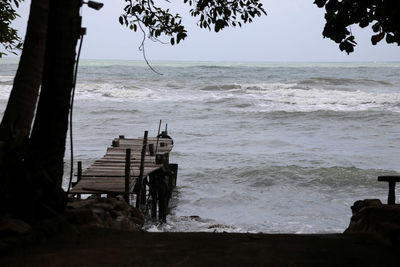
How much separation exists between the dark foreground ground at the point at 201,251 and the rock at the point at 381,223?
13 cm

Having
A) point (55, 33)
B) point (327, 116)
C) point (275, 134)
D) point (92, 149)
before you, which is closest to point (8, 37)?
point (55, 33)

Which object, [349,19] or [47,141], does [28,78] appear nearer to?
[47,141]

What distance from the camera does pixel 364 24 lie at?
16.0 feet

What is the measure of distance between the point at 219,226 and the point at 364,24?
23.9ft

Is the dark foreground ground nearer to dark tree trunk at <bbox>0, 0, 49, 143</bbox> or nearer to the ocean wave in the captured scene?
dark tree trunk at <bbox>0, 0, 49, 143</bbox>

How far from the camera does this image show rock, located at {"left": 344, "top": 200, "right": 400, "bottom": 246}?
4.98m

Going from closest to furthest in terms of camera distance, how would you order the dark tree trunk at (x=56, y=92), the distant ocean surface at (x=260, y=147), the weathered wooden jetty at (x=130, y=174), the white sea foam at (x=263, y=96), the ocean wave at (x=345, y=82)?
the dark tree trunk at (x=56, y=92) → the weathered wooden jetty at (x=130, y=174) → the distant ocean surface at (x=260, y=147) → the white sea foam at (x=263, y=96) → the ocean wave at (x=345, y=82)

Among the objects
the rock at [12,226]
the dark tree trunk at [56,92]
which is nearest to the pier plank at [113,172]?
the dark tree trunk at [56,92]

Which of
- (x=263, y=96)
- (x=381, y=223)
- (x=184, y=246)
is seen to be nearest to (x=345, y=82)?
(x=263, y=96)

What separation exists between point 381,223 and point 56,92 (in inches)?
135

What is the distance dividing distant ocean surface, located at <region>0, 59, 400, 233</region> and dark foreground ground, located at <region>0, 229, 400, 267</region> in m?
6.07

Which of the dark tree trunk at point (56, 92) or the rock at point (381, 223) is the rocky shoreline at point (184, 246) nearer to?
the rock at point (381, 223)

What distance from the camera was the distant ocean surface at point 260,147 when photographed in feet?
42.9

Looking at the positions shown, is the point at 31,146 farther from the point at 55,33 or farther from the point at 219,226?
the point at 219,226
